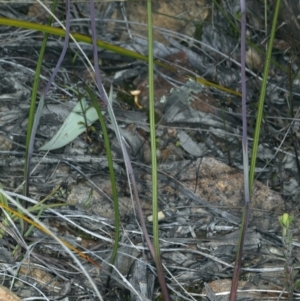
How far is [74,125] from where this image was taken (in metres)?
1.97

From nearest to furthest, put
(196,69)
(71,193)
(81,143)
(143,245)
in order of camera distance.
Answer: (143,245) < (71,193) < (81,143) < (196,69)

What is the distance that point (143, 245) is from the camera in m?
1.66

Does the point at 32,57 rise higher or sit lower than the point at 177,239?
higher

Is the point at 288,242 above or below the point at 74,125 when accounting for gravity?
above

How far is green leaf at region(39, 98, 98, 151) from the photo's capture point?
75.4 inches

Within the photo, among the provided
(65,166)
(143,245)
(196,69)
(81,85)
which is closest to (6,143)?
(65,166)

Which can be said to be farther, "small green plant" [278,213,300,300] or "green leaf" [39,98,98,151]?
"green leaf" [39,98,98,151]

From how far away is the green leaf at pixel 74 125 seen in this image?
192 centimetres

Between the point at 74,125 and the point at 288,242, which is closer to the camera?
the point at 288,242

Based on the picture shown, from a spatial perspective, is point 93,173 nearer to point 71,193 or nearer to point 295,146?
point 71,193

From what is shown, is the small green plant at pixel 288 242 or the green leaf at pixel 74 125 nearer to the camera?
the small green plant at pixel 288 242

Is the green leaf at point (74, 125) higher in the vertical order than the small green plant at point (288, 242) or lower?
lower

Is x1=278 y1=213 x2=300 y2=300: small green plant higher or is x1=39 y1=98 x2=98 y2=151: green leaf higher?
x1=278 y1=213 x2=300 y2=300: small green plant

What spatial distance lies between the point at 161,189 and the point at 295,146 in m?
0.37
